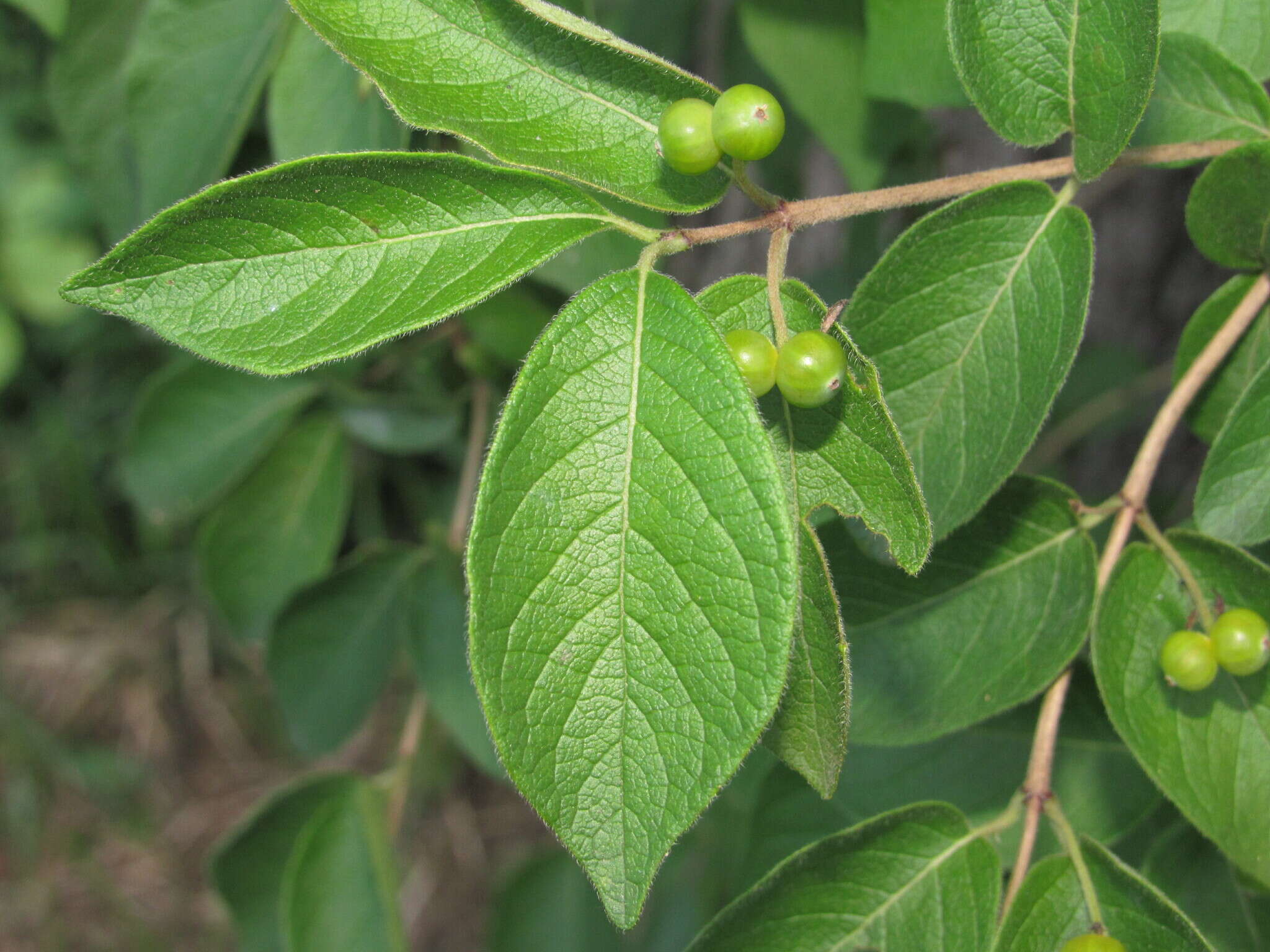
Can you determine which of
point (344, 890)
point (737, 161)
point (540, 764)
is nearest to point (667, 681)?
point (540, 764)

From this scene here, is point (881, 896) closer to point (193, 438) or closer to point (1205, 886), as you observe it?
point (1205, 886)

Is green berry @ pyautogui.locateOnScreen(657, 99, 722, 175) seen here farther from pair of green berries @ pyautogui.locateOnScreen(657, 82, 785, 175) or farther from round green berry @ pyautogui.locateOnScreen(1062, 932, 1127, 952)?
round green berry @ pyautogui.locateOnScreen(1062, 932, 1127, 952)

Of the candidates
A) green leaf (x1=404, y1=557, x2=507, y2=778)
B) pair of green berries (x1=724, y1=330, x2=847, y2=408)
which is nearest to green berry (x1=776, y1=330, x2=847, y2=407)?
pair of green berries (x1=724, y1=330, x2=847, y2=408)

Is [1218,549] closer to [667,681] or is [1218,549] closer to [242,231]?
[667,681]

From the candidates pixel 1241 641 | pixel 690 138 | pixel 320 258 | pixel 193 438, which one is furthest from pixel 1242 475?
pixel 193 438

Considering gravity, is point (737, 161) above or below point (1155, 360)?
above

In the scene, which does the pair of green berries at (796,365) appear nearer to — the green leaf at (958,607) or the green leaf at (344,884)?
the green leaf at (958,607)
